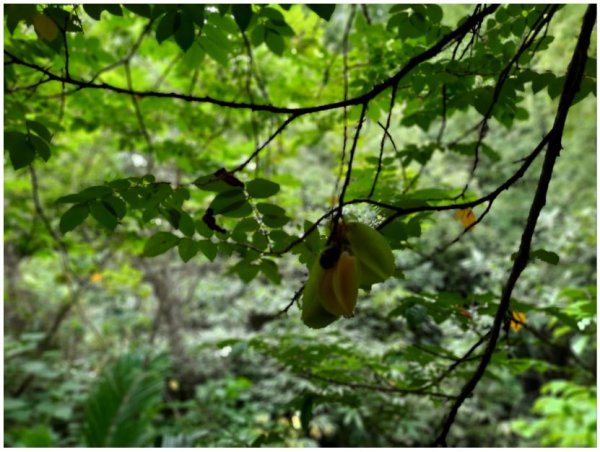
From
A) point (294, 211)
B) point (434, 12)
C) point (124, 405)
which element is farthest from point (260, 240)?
point (124, 405)

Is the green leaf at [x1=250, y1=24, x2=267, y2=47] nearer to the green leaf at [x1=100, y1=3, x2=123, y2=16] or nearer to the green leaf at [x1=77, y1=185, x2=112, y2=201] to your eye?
the green leaf at [x1=100, y1=3, x2=123, y2=16]

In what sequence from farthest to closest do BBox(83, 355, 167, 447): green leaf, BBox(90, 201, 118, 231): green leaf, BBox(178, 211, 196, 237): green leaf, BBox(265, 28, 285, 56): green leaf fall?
BBox(83, 355, 167, 447): green leaf, BBox(265, 28, 285, 56): green leaf, BBox(178, 211, 196, 237): green leaf, BBox(90, 201, 118, 231): green leaf

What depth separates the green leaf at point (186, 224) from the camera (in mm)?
891

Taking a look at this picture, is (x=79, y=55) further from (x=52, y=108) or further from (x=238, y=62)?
(x=238, y=62)

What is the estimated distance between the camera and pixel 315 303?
56cm

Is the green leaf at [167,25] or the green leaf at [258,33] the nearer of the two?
the green leaf at [167,25]

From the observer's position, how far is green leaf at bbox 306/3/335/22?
0.84 metres

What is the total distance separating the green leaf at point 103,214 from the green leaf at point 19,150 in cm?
15

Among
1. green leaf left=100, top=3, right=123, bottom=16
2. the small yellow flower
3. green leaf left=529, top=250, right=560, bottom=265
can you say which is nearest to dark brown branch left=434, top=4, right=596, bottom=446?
green leaf left=529, top=250, right=560, bottom=265

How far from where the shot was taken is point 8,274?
414cm

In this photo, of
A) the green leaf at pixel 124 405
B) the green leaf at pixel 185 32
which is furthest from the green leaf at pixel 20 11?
the green leaf at pixel 124 405

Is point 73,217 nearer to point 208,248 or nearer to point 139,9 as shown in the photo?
point 208,248

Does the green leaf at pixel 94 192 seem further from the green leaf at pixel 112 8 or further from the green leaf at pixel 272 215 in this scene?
the green leaf at pixel 112 8

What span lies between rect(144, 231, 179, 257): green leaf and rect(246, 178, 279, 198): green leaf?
244mm
